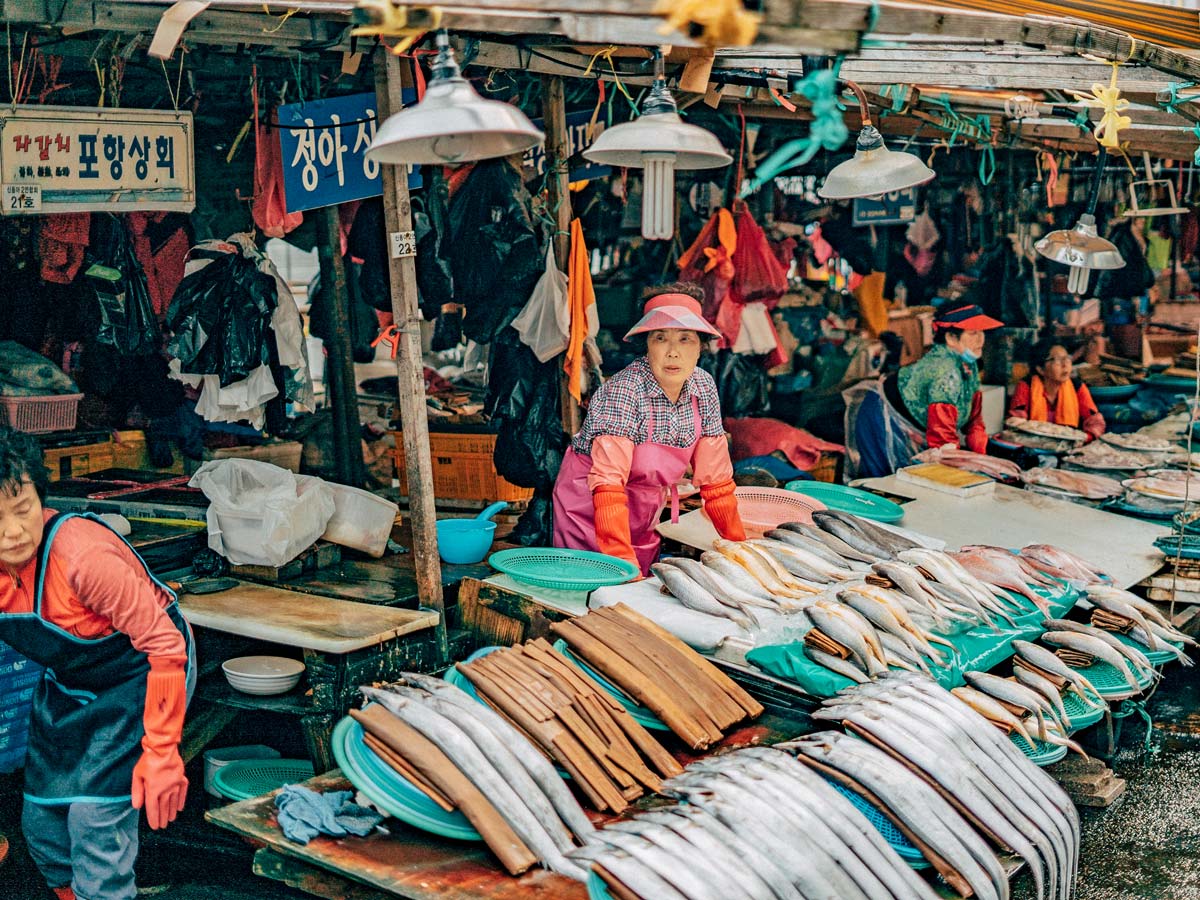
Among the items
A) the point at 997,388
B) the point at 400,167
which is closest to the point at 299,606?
the point at 400,167

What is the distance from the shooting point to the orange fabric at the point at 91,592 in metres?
4.54

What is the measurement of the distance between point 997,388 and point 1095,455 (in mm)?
2594

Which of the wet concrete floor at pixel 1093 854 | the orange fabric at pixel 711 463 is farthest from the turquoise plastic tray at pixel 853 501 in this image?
the wet concrete floor at pixel 1093 854

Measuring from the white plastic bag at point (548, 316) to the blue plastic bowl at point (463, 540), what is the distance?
1.05 meters

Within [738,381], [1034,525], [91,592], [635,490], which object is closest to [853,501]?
[1034,525]

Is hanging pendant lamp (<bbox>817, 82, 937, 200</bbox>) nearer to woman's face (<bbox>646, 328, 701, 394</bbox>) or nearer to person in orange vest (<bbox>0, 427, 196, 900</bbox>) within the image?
woman's face (<bbox>646, 328, 701, 394</bbox>)

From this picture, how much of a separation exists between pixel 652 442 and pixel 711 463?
361 millimetres

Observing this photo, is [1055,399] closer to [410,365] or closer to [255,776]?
[410,365]

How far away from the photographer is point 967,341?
1002 cm

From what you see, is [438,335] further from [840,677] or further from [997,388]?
[997,388]

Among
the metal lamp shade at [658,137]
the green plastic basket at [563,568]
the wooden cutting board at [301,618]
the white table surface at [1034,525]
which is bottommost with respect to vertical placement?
the white table surface at [1034,525]

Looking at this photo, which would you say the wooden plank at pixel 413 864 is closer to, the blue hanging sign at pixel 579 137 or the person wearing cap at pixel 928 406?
the blue hanging sign at pixel 579 137

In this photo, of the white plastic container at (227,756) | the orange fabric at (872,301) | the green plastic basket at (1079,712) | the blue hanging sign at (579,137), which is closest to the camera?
the green plastic basket at (1079,712)

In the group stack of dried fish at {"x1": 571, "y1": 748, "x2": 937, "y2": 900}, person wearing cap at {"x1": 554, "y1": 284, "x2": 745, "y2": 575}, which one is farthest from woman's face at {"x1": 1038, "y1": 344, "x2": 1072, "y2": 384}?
stack of dried fish at {"x1": 571, "y1": 748, "x2": 937, "y2": 900}
